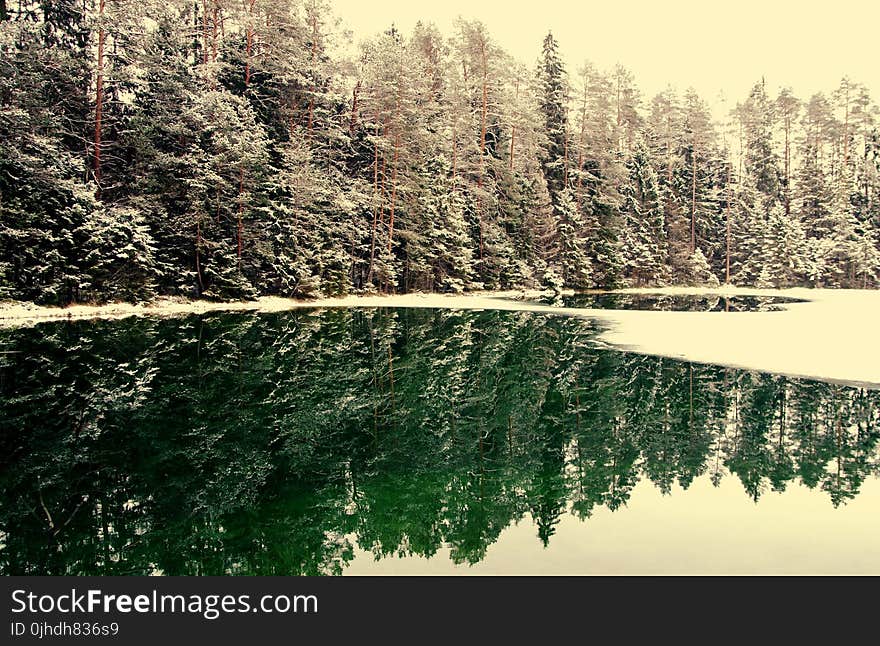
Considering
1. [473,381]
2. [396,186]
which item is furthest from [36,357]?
[396,186]

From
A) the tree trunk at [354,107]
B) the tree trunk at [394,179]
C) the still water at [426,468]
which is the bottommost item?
the still water at [426,468]

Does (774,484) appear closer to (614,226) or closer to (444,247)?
(444,247)

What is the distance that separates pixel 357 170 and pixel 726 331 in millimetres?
29340

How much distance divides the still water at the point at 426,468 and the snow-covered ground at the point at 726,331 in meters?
1.95

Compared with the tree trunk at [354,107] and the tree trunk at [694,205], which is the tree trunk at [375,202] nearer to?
the tree trunk at [354,107]

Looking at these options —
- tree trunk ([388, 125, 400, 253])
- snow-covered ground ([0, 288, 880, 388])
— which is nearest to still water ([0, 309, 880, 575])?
snow-covered ground ([0, 288, 880, 388])

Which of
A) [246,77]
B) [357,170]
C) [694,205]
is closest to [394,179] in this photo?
[357,170]

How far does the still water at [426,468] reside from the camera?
4.98 metres

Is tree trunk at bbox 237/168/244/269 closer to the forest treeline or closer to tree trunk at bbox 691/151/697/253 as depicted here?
the forest treeline

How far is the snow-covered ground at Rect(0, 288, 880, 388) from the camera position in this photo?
46.0 ft

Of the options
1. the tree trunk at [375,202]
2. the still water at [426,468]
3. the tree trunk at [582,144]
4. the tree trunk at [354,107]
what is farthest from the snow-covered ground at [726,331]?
the tree trunk at [582,144]

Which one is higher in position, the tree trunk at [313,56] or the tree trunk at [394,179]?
the tree trunk at [313,56]

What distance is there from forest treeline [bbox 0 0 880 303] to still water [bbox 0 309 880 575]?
15.1 metres

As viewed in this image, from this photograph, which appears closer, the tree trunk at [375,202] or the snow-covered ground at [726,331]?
the snow-covered ground at [726,331]
